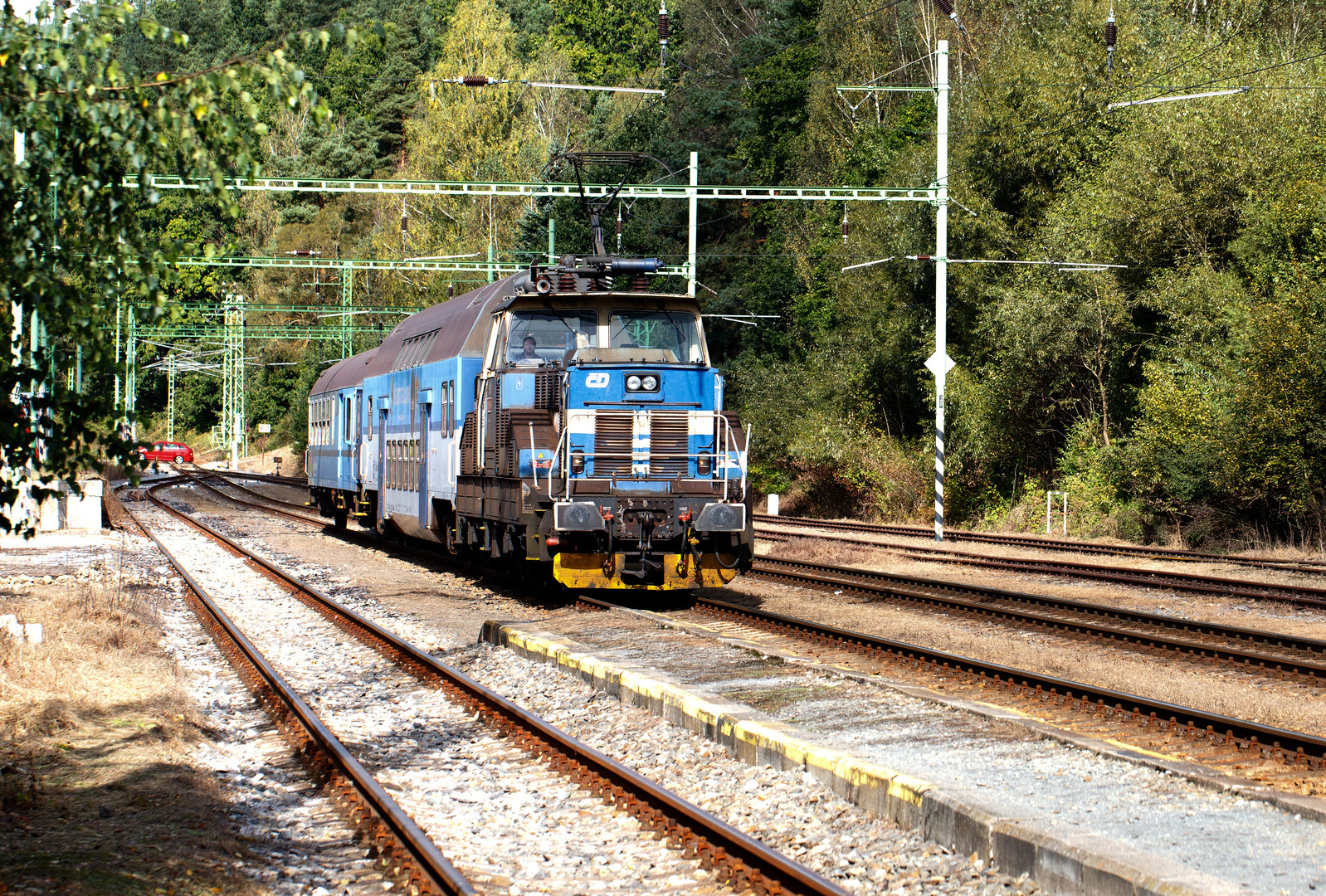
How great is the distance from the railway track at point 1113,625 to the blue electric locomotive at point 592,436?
10.2 ft

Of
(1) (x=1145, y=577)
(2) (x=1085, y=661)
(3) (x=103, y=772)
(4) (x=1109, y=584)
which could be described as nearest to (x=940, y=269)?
(1) (x=1145, y=577)

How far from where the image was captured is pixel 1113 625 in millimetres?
14609

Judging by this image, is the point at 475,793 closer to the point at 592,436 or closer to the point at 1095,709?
the point at 1095,709

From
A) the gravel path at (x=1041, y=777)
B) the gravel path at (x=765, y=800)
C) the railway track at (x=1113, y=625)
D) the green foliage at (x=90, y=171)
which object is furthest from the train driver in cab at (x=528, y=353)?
the green foliage at (x=90, y=171)

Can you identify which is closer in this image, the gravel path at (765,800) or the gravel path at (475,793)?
the gravel path at (765,800)

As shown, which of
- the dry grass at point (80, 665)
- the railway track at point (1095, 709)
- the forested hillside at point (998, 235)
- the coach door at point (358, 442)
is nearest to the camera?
the railway track at point (1095, 709)

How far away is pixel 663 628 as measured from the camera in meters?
13.8

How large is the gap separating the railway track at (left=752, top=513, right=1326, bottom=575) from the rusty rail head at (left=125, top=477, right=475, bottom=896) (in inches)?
632

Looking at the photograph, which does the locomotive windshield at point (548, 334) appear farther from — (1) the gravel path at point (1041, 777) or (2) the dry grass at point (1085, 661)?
(1) the gravel path at point (1041, 777)

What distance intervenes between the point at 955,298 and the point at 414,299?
36.3 meters

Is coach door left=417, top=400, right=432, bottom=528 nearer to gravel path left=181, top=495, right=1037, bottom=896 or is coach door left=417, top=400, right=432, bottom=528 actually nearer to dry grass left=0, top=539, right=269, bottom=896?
dry grass left=0, top=539, right=269, bottom=896

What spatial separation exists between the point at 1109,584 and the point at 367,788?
572 inches

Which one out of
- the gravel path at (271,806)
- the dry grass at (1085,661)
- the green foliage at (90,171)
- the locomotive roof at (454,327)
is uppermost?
the locomotive roof at (454,327)

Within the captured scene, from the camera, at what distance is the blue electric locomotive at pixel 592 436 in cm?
1470
